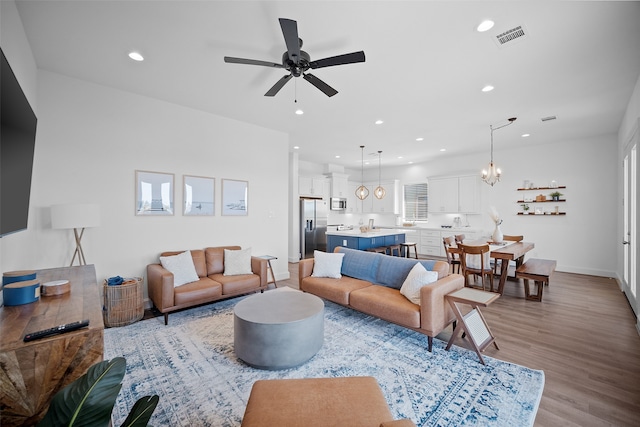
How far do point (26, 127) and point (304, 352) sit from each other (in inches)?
108

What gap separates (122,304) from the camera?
3.22 metres

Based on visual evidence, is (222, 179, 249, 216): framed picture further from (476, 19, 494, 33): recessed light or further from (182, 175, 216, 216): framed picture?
(476, 19, 494, 33): recessed light

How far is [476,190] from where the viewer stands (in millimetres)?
7484

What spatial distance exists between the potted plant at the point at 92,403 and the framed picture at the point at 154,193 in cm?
335

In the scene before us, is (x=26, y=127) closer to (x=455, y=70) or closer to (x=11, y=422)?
(x=11, y=422)

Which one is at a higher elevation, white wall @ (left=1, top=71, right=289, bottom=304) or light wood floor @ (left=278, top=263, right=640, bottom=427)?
white wall @ (left=1, top=71, right=289, bottom=304)

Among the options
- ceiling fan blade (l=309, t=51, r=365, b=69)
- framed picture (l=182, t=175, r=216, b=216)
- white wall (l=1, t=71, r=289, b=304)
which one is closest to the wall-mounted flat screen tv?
white wall (l=1, t=71, r=289, b=304)

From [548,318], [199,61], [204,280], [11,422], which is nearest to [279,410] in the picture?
[11,422]

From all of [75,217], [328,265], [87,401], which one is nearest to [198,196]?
[75,217]

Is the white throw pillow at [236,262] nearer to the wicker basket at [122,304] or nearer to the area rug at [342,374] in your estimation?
the area rug at [342,374]

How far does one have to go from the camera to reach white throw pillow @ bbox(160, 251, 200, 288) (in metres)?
3.56

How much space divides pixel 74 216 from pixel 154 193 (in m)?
1.05

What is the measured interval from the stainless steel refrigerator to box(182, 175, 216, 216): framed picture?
10.7 feet

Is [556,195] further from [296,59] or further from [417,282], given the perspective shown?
[296,59]
